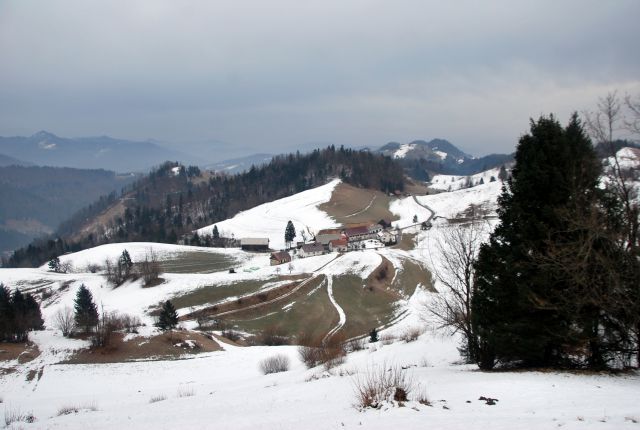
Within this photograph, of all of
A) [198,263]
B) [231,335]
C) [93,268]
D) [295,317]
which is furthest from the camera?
[93,268]

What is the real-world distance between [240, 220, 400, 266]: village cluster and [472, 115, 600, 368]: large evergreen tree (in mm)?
85758

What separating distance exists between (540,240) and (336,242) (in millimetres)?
101072

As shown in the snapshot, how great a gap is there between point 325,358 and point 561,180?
1843cm

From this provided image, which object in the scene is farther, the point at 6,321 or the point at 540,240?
the point at 6,321

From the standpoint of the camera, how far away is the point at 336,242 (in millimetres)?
114250

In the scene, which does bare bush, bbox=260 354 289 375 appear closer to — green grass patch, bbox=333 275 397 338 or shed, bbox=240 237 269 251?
green grass patch, bbox=333 275 397 338

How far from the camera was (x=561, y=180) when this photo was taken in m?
13.2

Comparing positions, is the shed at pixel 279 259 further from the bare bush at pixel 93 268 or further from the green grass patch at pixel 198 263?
the bare bush at pixel 93 268

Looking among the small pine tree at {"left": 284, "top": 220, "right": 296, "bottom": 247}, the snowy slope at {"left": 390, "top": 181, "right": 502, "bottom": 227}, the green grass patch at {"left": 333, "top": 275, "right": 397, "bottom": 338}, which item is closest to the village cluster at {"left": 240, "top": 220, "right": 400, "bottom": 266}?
the small pine tree at {"left": 284, "top": 220, "right": 296, "bottom": 247}

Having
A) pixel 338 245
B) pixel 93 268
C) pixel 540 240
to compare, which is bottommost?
pixel 93 268

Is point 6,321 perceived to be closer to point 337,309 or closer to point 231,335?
point 231,335

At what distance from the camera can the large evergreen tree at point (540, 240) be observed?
42.4 feet

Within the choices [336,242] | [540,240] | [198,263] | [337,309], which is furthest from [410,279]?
[540,240]

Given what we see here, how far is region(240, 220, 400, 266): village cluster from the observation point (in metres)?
111
